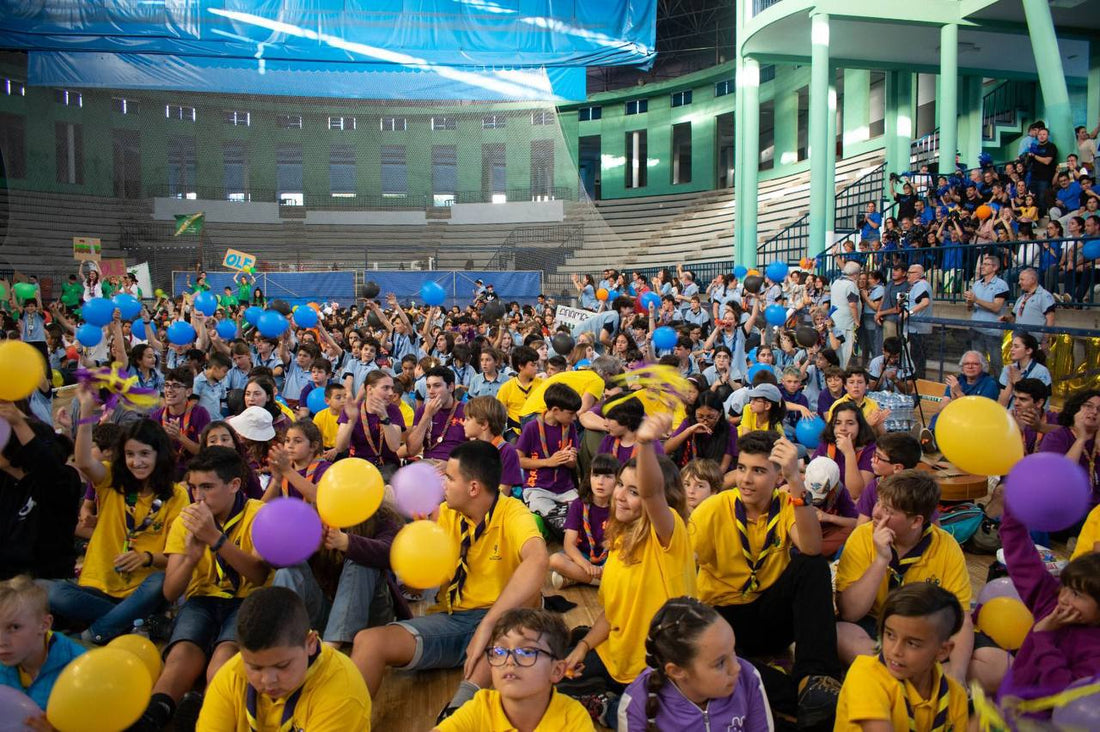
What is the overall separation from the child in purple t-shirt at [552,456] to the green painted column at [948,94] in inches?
413

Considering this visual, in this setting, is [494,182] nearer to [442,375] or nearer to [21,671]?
[442,375]

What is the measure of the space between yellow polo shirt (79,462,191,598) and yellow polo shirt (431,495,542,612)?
142 cm

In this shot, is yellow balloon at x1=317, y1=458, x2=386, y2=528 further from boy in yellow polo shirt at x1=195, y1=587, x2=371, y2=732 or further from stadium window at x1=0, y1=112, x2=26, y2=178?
stadium window at x1=0, y1=112, x2=26, y2=178

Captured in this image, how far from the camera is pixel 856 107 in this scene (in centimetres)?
2116

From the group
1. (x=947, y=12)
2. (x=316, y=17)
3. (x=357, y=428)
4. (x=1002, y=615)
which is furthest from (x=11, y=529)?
(x=316, y=17)

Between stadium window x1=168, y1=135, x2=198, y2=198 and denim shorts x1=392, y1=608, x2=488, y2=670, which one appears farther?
stadium window x1=168, y1=135, x2=198, y2=198

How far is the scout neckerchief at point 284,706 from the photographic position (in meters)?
2.29

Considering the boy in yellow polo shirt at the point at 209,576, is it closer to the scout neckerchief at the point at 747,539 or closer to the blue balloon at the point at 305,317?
the scout neckerchief at the point at 747,539

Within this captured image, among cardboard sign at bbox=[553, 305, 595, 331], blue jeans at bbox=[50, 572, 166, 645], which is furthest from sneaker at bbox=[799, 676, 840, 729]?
cardboard sign at bbox=[553, 305, 595, 331]

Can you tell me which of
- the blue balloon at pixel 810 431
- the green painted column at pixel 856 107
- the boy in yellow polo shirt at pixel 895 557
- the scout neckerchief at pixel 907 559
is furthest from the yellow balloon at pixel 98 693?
the green painted column at pixel 856 107

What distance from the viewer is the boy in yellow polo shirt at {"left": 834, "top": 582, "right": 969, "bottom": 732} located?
2293mm

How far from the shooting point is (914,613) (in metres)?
2.29

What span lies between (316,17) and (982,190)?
14601mm

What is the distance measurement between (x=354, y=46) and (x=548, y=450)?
620 inches
